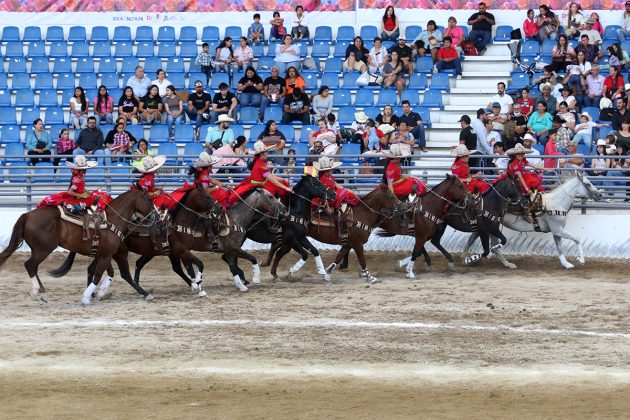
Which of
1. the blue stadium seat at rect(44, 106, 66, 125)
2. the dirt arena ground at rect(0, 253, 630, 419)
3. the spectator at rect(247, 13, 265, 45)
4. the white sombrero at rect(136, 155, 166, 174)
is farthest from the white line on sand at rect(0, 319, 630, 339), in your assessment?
the spectator at rect(247, 13, 265, 45)

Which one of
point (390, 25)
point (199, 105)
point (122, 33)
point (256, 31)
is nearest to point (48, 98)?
point (122, 33)

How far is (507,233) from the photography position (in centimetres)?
2397

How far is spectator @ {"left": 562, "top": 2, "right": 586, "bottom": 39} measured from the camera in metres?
29.2

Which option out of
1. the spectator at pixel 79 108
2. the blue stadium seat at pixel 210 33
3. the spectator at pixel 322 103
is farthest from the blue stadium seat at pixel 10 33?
the spectator at pixel 322 103

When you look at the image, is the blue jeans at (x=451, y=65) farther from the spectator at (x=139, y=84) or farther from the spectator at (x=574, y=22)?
the spectator at (x=139, y=84)

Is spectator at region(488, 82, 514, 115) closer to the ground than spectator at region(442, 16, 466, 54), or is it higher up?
closer to the ground

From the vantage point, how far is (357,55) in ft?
96.9

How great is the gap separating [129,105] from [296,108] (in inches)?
159

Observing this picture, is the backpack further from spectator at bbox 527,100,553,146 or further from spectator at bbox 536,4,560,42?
spectator at bbox 527,100,553,146

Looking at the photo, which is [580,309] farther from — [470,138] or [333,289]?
[470,138]

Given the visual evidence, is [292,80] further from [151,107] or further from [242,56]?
[151,107]

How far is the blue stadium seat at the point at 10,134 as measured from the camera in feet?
93.6

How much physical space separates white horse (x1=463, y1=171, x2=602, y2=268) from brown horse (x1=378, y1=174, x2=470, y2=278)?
1.51 m

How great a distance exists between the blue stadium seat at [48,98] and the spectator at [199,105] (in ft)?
12.2
